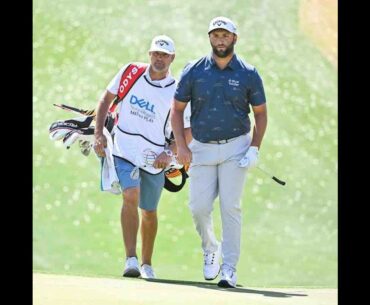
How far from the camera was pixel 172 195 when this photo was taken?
555 inches

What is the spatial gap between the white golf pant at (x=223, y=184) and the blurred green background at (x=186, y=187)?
2.01m

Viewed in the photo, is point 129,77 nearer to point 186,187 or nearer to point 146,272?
point 146,272

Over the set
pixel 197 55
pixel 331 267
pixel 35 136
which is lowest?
pixel 331 267

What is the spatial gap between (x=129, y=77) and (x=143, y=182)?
94 centimetres

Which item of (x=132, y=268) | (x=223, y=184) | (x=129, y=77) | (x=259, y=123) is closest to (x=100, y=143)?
(x=129, y=77)

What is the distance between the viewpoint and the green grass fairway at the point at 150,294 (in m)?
9.07

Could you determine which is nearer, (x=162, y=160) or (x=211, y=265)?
(x=211, y=265)

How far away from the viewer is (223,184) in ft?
33.4

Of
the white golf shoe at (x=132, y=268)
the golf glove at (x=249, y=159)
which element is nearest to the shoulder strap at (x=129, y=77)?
the white golf shoe at (x=132, y=268)

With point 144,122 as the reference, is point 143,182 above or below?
below

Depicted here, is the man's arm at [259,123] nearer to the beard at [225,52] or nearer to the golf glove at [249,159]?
the golf glove at [249,159]
